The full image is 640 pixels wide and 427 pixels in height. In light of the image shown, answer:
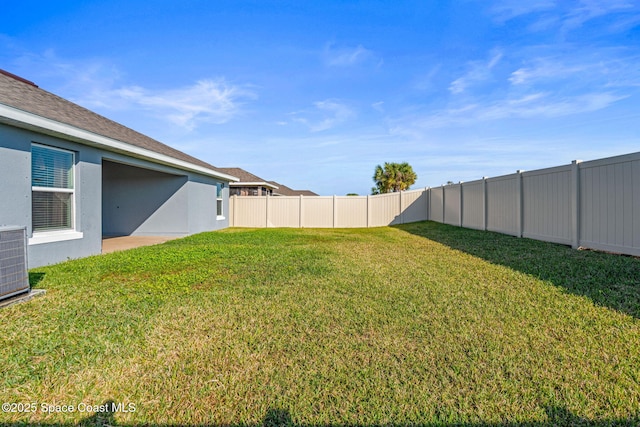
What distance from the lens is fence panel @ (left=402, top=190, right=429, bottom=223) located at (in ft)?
56.1

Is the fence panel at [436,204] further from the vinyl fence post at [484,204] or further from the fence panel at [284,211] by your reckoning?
the fence panel at [284,211]

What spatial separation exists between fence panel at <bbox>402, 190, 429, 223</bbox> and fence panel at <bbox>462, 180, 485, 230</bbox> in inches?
168

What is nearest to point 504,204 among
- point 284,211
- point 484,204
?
point 484,204

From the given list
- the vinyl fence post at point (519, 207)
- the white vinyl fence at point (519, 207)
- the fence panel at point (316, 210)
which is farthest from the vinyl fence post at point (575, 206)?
the fence panel at point (316, 210)

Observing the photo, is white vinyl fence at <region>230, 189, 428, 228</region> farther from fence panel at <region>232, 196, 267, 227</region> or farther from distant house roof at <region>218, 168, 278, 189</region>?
distant house roof at <region>218, 168, 278, 189</region>

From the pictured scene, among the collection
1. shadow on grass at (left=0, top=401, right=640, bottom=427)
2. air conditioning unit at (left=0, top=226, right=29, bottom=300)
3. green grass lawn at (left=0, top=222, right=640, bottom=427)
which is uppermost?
air conditioning unit at (left=0, top=226, right=29, bottom=300)

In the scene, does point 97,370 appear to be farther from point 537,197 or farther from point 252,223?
point 252,223

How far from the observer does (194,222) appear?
1184 centimetres

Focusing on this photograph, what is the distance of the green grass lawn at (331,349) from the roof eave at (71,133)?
2.75m

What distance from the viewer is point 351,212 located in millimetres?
17016

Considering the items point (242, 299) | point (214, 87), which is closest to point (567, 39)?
point (242, 299)

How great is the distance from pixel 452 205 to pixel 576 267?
9.14 m

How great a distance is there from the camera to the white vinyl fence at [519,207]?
592 cm

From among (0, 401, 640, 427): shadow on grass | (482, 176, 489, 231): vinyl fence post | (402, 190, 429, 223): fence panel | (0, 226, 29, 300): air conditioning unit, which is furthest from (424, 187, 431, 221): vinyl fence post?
(0, 226, 29, 300): air conditioning unit
